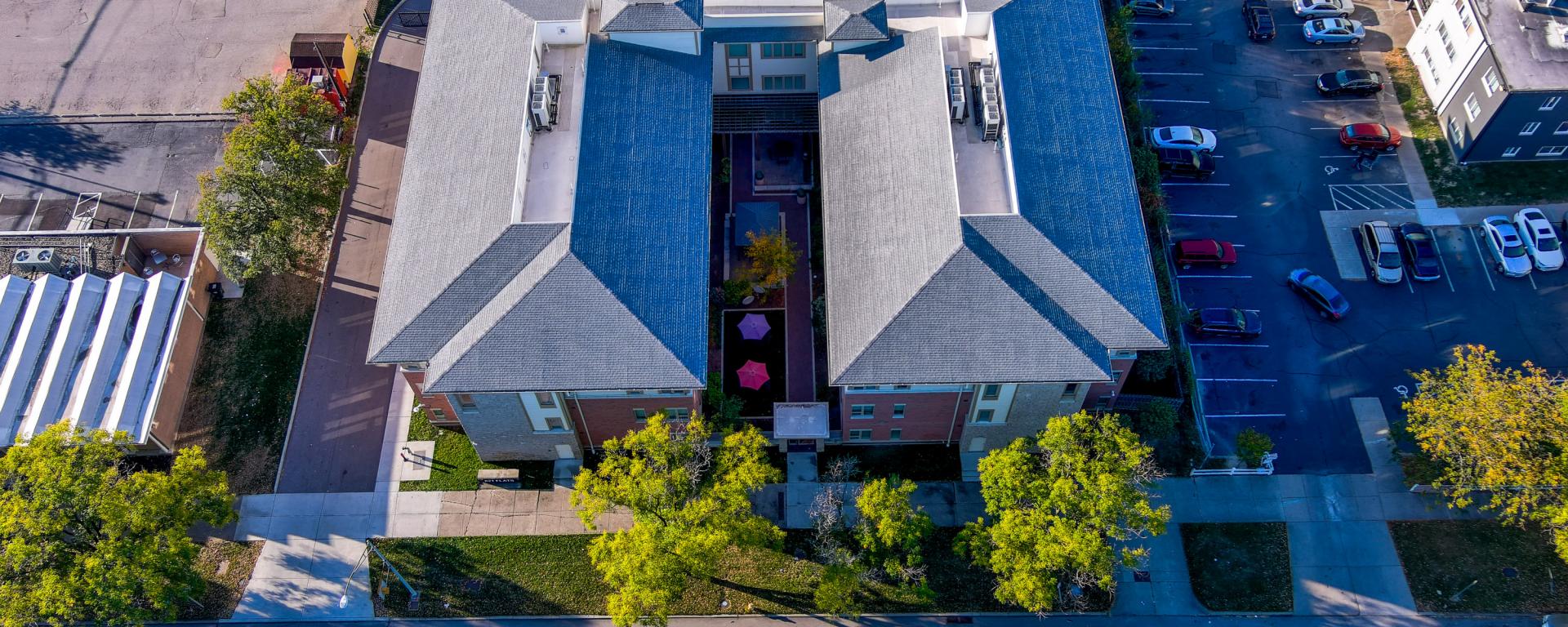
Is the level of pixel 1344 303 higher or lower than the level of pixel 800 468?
higher

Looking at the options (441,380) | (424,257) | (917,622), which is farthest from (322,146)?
(917,622)

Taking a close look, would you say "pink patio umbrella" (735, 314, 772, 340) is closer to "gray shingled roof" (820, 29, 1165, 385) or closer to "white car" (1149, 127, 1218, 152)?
"gray shingled roof" (820, 29, 1165, 385)

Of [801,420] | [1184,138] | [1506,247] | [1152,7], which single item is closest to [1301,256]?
[1184,138]

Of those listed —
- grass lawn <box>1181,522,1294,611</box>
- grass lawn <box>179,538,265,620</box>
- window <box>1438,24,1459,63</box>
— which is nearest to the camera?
grass lawn <box>1181,522,1294,611</box>

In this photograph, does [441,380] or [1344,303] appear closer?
[441,380]

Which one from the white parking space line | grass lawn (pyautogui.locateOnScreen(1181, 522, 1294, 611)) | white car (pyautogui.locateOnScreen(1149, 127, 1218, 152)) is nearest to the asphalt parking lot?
the white parking space line

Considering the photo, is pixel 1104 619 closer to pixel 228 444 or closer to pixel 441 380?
pixel 441 380

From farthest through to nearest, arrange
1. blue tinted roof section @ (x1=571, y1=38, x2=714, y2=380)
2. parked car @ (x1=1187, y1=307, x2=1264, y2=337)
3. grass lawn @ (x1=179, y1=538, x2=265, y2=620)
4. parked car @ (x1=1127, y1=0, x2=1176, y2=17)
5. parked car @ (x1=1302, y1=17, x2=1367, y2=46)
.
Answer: parked car @ (x1=1127, y1=0, x2=1176, y2=17)
parked car @ (x1=1302, y1=17, x2=1367, y2=46)
parked car @ (x1=1187, y1=307, x2=1264, y2=337)
grass lawn @ (x1=179, y1=538, x2=265, y2=620)
blue tinted roof section @ (x1=571, y1=38, x2=714, y2=380)
